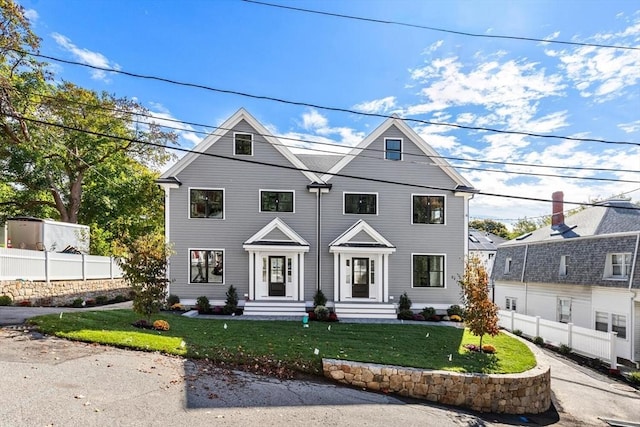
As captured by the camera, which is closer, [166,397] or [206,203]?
[166,397]

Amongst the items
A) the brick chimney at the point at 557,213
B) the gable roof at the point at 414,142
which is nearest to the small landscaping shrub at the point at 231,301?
the gable roof at the point at 414,142

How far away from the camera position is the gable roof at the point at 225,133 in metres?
17.0

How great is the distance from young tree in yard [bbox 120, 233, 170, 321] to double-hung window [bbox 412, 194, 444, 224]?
12.0 m

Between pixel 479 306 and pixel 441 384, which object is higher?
pixel 479 306

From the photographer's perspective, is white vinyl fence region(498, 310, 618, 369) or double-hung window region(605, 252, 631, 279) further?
double-hung window region(605, 252, 631, 279)

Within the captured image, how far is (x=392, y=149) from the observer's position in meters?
17.8

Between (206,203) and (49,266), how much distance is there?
7.34 meters

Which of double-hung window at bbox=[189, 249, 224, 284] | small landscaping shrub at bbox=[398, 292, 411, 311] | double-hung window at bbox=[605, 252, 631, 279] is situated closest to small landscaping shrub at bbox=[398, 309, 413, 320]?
small landscaping shrub at bbox=[398, 292, 411, 311]

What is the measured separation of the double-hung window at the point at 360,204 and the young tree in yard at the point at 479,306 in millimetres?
7036

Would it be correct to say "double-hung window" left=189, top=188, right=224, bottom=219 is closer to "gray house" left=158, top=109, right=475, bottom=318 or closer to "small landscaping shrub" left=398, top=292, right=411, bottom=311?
"gray house" left=158, top=109, right=475, bottom=318

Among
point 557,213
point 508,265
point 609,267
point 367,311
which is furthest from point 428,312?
point 557,213

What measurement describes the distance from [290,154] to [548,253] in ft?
52.0

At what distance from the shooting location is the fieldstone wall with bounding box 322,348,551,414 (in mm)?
8875

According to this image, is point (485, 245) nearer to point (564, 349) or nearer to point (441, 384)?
point (564, 349)
